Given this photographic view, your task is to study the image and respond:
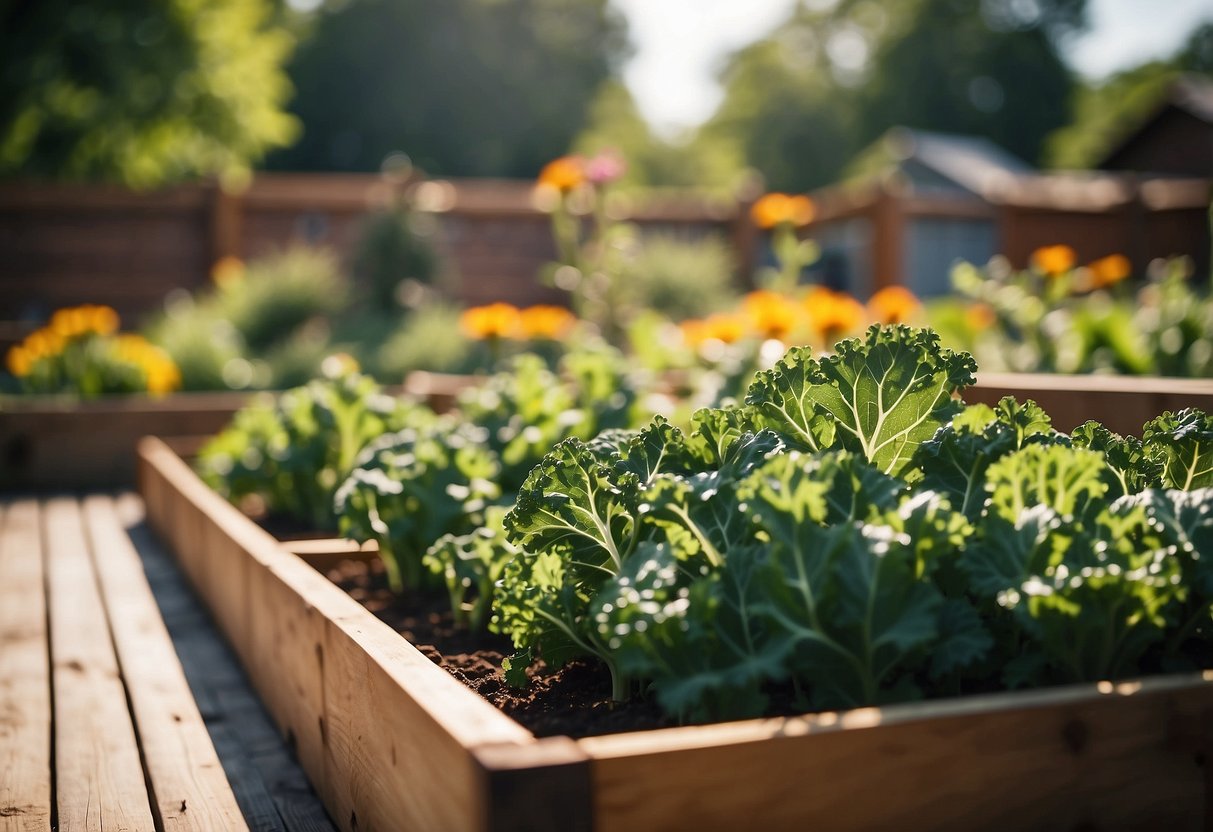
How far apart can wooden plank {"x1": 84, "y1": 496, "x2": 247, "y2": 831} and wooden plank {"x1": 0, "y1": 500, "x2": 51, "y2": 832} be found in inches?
6.0

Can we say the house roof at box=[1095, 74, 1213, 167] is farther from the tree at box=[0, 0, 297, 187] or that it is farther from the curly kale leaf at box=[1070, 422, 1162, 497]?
the curly kale leaf at box=[1070, 422, 1162, 497]

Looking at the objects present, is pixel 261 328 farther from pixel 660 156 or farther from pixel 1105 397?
pixel 660 156

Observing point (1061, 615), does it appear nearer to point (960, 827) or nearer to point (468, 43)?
point (960, 827)

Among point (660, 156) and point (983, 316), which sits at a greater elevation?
point (660, 156)

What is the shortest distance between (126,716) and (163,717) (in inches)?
2.7

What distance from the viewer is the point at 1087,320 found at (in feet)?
11.6

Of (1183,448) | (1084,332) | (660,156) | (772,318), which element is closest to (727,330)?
(772,318)

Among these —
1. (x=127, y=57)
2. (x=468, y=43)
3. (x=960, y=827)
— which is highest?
(x=468, y=43)

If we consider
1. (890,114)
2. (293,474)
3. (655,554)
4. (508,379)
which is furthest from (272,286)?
(890,114)

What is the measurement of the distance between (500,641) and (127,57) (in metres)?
15.1

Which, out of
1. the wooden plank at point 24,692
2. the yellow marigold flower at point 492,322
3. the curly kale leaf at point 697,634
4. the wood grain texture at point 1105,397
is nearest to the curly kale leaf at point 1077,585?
the curly kale leaf at point 697,634

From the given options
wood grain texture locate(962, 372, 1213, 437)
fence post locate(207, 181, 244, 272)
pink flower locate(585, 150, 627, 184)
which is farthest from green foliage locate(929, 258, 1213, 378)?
fence post locate(207, 181, 244, 272)

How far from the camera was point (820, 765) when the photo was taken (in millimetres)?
996

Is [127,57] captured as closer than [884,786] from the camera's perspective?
No
